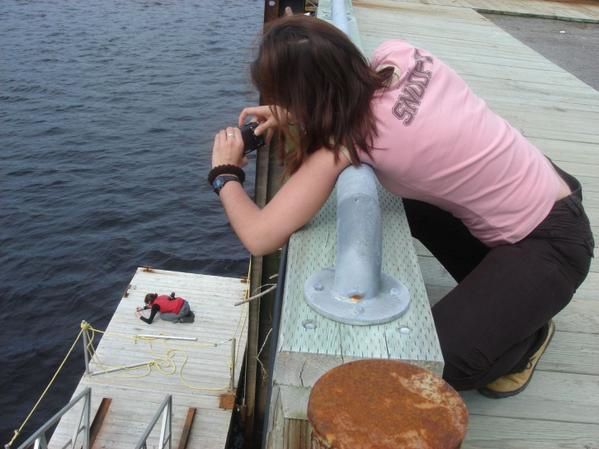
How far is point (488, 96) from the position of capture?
5.97 m

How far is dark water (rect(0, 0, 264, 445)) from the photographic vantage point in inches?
429

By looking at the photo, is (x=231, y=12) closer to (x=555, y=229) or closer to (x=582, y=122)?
(x=582, y=122)

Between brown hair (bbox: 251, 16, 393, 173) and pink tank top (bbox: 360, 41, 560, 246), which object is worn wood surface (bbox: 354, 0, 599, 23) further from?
brown hair (bbox: 251, 16, 393, 173)

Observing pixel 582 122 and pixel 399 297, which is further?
pixel 582 122

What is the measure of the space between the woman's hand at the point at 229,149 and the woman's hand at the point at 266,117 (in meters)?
0.11

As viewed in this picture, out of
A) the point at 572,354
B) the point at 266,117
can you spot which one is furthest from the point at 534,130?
the point at 266,117

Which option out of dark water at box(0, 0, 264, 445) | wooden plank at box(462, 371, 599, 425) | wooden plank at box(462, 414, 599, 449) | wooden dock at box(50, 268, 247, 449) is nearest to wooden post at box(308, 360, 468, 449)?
wooden plank at box(462, 414, 599, 449)

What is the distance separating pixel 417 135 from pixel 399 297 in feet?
1.91

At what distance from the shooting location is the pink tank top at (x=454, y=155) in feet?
6.55

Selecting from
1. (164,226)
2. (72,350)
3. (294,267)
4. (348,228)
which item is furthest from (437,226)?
(164,226)

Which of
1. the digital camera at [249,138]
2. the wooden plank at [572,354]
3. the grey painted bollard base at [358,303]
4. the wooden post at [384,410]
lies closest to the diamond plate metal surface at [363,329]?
the grey painted bollard base at [358,303]

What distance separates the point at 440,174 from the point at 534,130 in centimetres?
348

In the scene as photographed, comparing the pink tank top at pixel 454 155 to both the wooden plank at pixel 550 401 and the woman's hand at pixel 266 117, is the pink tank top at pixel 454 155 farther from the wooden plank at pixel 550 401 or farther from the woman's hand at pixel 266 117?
the wooden plank at pixel 550 401

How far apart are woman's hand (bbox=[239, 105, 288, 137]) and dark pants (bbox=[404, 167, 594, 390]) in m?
0.80
